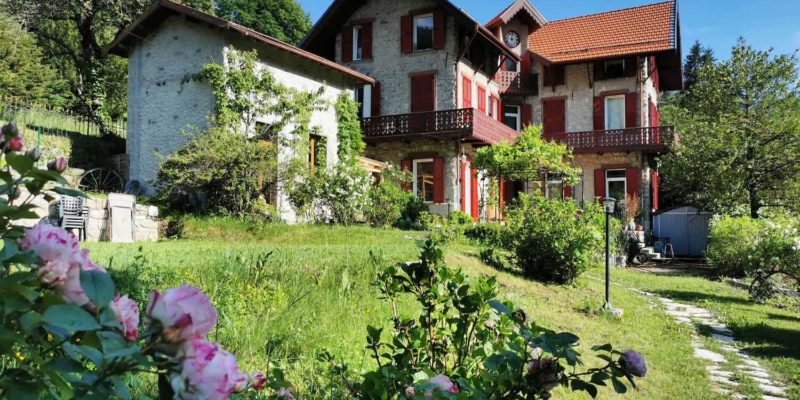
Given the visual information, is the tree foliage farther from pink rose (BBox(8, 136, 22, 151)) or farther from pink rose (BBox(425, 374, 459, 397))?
pink rose (BBox(8, 136, 22, 151))

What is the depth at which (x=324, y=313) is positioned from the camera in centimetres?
455

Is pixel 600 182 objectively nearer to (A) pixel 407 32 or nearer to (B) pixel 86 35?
(A) pixel 407 32

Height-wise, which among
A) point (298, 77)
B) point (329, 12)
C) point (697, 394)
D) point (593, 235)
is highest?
point (329, 12)

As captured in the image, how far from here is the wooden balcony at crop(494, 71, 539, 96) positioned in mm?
24406

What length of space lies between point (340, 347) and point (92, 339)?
3.42m

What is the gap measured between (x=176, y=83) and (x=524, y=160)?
9.78 meters

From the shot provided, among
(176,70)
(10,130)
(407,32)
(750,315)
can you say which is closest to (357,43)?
(407,32)

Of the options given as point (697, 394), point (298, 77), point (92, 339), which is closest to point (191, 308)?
point (92, 339)

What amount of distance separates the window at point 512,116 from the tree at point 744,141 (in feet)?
20.9

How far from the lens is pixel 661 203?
30734 millimetres

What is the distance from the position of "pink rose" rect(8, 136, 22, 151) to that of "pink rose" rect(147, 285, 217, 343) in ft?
1.69

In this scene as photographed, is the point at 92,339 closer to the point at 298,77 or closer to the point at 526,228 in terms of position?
the point at 526,228

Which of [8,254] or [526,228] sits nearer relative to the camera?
[8,254]

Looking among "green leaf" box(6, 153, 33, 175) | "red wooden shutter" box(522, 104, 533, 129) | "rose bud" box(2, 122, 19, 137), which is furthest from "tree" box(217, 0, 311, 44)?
"green leaf" box(6, 153, 33, 175)
